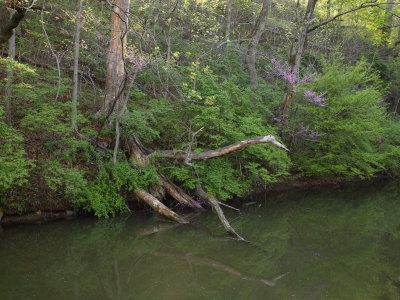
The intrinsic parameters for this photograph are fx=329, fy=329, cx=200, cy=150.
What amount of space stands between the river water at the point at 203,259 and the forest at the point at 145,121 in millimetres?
758

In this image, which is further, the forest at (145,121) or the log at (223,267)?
the forest at (145,121)

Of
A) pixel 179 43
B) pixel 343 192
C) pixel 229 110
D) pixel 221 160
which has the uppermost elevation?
pixel 179 43

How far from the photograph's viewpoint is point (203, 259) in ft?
19.4

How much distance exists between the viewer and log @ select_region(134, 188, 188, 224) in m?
8.16

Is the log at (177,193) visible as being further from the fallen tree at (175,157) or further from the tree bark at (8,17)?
the tree bark at (8,17)

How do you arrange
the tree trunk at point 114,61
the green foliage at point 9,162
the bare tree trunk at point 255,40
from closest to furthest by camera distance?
the green foliage at point 9,162, the tree trunk at point 114,61, the bare tree trunk at point 255,40

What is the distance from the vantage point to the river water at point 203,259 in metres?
4.74

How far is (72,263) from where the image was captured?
5496 mm

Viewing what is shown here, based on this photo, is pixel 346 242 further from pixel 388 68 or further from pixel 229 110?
pixel 388 68

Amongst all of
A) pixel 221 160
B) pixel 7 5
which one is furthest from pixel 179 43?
pixel 7 5

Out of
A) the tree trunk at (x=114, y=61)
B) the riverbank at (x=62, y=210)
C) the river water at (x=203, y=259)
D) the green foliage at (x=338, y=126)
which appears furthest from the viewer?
the green foliage at (x=338, y=126)

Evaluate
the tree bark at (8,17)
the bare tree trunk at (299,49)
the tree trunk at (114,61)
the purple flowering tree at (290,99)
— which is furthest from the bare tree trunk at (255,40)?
the tree bark at (8,17)

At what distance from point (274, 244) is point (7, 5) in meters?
6.39


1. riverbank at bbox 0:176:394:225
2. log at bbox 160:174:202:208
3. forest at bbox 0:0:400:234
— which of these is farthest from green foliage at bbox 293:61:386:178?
log at bbox 160:174:202:208
